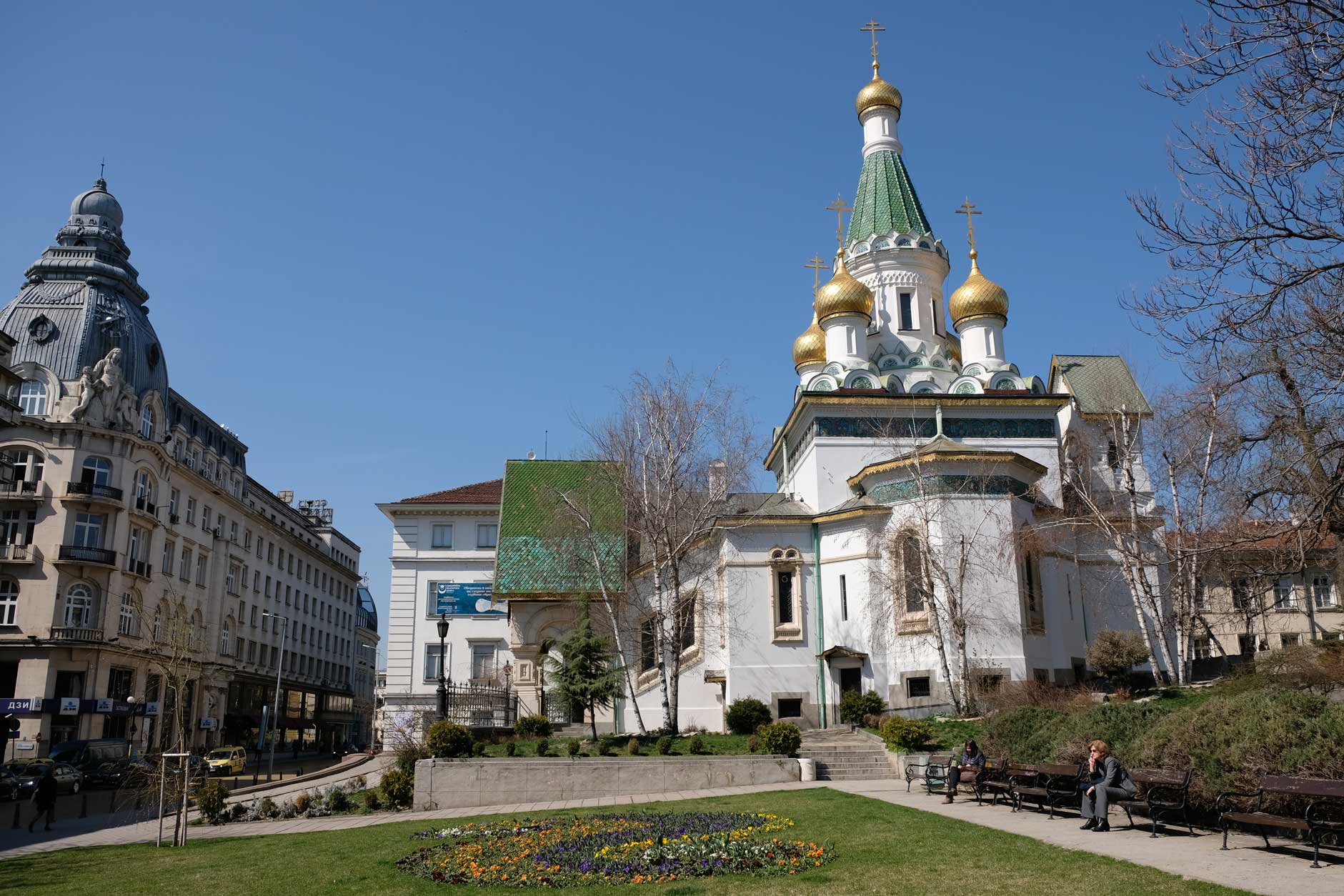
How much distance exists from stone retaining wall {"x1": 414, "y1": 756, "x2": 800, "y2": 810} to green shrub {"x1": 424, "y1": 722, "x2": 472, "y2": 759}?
73cm

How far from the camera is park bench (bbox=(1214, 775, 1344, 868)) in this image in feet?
32.5

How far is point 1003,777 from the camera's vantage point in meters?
16.9

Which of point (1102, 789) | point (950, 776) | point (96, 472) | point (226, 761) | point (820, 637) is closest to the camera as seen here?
point (1102, 789)

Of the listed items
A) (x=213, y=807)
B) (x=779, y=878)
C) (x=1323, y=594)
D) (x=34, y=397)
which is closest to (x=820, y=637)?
(x=213, y=807)

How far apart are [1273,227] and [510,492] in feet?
120

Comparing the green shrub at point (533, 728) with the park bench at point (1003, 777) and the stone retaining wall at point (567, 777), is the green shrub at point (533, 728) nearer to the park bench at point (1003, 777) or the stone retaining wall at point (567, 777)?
the stone retaining wall at point (567, 777)

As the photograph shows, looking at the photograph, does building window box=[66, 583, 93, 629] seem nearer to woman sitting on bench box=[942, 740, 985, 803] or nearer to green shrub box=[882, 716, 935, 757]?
green shrub box=[882, 716, 935, 757]

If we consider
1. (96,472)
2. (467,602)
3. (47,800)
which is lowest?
(47,800)

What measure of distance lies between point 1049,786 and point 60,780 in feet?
91.2

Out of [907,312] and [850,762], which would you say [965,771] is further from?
[907,312]

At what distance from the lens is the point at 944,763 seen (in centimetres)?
1970

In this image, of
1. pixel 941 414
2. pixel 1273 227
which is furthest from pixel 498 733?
pixel 1273 227

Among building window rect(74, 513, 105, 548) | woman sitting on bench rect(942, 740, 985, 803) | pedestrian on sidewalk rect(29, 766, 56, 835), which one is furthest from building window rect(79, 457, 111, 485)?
woman sitting on bench rect(942, 740, 985, 803)

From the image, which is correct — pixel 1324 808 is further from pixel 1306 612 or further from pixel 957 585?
pixel 1306 612
